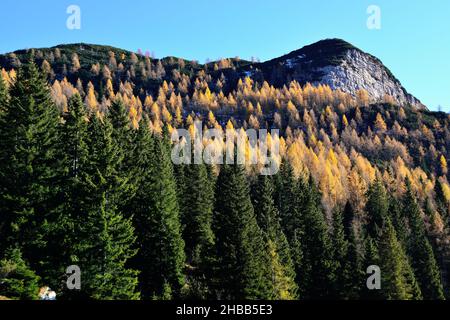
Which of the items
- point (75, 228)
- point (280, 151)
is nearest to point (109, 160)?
point (75, 228)

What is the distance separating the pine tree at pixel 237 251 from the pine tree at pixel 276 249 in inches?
59.9

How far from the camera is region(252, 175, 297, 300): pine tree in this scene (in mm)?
42719

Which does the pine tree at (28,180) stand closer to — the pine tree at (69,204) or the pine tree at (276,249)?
the pine tree at (69,204)

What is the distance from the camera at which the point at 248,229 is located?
39.7 metres

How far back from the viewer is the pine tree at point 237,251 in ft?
123

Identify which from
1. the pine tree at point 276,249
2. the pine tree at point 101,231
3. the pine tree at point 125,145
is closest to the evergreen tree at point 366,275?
the pine tree at point 276,249

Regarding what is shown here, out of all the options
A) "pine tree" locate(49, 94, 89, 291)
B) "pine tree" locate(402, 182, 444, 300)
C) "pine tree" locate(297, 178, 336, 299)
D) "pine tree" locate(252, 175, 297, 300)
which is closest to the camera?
"pine tree" locate(49, 94, 89, 291)

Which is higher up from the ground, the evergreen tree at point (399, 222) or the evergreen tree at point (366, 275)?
the evergreen tree at point (399, 222)

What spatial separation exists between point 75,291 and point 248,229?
687 inches

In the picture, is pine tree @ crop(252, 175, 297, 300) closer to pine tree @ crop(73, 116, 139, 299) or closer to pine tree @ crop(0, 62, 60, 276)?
pine tree @ crop(73, 116, 139, 299)

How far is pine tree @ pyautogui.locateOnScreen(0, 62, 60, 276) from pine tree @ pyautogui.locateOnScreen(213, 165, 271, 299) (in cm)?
1585

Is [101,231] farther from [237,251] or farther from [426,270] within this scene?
[426,270]

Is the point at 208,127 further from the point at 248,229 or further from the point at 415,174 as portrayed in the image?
the point at 248,229

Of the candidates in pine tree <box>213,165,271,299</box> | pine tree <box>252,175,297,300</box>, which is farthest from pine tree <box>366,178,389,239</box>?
pine tree <box>213,165,271,299</box>
